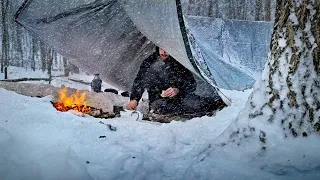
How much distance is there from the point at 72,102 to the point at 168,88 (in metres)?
1.44

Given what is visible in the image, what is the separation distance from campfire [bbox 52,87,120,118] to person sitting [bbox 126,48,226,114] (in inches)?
21.2

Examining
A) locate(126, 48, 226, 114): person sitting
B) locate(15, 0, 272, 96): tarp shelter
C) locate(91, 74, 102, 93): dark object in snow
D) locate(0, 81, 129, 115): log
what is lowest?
locate(91, 74, 102, 93): dark object in snow

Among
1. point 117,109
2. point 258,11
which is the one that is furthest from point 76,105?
point 258,11

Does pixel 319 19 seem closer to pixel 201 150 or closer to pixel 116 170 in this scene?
pixel 201 150

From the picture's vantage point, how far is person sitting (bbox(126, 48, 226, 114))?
464 cm

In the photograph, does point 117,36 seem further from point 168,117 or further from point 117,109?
point 168,117

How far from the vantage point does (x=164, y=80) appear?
4742 millimetres

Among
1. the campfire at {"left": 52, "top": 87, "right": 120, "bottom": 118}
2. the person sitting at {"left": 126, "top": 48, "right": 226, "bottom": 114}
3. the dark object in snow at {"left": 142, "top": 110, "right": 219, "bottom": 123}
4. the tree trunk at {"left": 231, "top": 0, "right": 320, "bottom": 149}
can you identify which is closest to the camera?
the tree trunk at {"left": 231, "top": 0, "right": 320, "bottom": 149}

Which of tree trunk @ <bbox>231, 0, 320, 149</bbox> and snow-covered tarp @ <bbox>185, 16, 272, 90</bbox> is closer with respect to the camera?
tree trunk @ <bbox>231, 0, 320, 149</bbox>

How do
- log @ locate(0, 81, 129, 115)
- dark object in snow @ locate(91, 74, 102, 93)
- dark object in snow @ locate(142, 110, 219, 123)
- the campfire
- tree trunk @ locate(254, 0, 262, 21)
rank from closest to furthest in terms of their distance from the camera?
dark object in snow @ locate(142, 110, 219, 123)
the campfire
log @ locate(0, 81, 129, 115)
dark object in snow @ locate(91, 74, 102, 93)
tree trunk @ locate(254, 0, 262, 21)

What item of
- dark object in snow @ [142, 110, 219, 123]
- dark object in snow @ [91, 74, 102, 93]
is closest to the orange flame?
dark object in snow @ [142, 110, 219, 123]

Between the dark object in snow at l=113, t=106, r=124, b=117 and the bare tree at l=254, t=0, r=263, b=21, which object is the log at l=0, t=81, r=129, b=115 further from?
the bare tree at l=254, t=0, r=263, b=21

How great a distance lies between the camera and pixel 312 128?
2117 millimetres

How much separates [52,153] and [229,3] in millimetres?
13178
